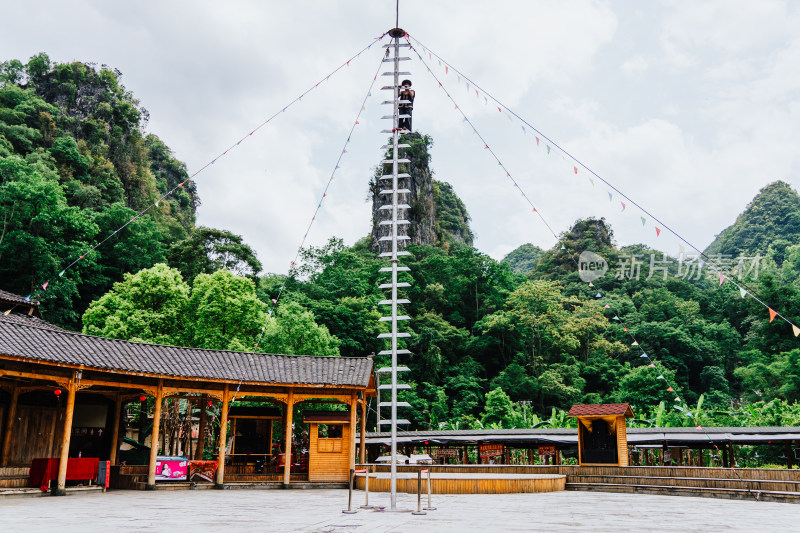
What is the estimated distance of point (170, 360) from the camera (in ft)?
57.2

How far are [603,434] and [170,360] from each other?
572 inches

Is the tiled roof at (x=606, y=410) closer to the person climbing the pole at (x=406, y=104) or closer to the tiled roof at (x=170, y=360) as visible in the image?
the tiled roof at (x=170, y=360)

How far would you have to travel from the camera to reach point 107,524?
826 centimetres

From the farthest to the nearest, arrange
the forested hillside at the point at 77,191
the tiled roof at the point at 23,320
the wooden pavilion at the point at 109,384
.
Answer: the forested hillside at the point at 77,191, the tiled roof at the point at 23,320, the wooden pavilion at the point at 109,384

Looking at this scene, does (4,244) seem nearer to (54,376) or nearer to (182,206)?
(54,376)

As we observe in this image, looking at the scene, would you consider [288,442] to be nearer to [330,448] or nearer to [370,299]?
[330,448]

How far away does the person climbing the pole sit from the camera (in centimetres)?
1177

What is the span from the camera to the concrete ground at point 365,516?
8094 millimetres

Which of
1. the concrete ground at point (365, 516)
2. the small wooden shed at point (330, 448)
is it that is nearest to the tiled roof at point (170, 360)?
the small wooden shed at point (330, 448)

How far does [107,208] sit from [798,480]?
152 feet

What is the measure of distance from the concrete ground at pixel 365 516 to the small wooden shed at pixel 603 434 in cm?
615

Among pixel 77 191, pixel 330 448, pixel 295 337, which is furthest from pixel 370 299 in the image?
pixel 330 448

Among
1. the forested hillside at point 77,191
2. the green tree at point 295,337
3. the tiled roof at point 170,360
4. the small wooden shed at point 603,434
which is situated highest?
the forested hillside at point 77,191

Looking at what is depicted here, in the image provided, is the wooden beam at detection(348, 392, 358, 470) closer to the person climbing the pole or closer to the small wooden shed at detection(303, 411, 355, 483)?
the small wooden shed at detection(303, 411, 355, 483)
